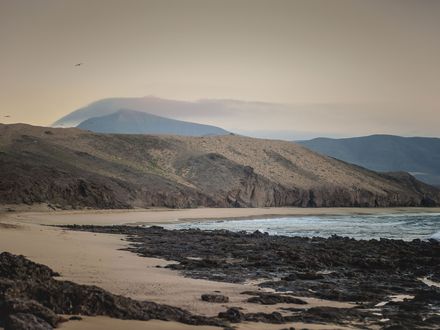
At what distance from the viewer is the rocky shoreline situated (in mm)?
9398

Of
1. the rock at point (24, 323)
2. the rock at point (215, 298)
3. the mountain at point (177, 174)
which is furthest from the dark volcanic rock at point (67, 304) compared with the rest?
the mountain at point (177, 174)

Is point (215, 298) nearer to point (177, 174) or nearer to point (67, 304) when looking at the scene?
point (67, 304)

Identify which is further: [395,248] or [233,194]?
[233,194]

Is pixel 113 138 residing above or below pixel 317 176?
above

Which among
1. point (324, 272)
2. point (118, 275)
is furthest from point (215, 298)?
point (324, 272)

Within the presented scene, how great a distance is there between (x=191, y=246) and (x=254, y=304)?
12019 millimetres

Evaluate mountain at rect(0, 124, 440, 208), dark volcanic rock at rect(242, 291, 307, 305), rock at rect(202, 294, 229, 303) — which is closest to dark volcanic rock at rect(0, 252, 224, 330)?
rock at rect(202, 294, 229, 303)

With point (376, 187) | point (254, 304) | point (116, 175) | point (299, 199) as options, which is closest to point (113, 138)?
point (116, 175)

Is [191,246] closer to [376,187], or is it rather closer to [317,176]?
[317,176]

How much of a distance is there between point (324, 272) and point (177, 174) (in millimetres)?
57575

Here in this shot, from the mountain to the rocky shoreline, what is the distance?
24.4 metres

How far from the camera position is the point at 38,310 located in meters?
7.02

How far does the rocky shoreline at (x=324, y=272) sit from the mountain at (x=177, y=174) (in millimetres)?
24365

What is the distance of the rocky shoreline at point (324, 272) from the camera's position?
9.40m
